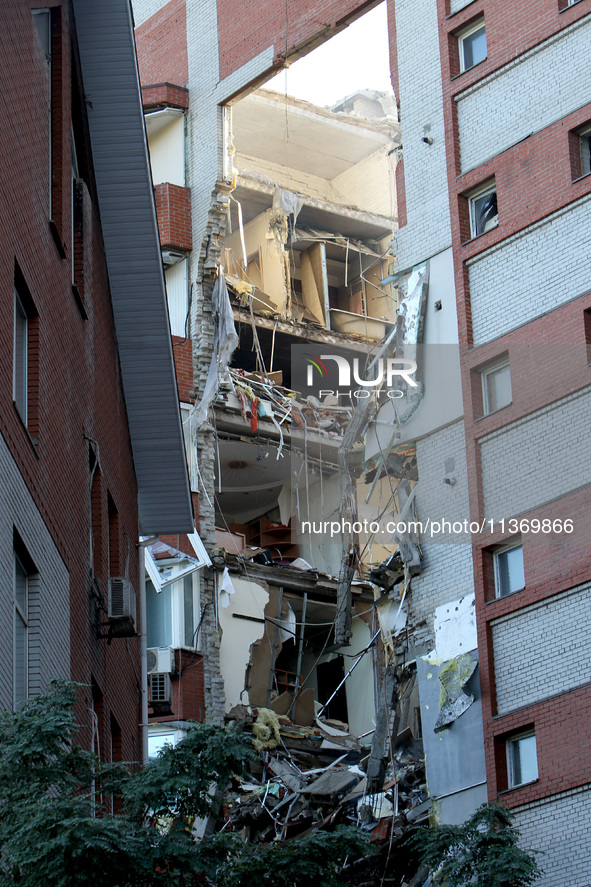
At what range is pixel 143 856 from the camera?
9430 millimetres

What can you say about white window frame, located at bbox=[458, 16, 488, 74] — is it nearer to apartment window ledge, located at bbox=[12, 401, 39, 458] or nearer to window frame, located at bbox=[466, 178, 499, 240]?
window frame, located at bbox=[466, 178, 499, 240]

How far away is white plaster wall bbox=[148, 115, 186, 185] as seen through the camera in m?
39.5

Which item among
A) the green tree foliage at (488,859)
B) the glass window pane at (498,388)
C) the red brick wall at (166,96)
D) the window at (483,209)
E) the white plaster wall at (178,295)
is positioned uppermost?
the red brick wall at (166,96)

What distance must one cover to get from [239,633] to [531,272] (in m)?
13.5

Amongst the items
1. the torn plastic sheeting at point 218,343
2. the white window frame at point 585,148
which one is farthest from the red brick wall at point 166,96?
the white window frame at point 585,148

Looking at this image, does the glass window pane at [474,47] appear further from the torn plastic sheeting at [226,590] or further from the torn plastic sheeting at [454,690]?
the torn plastic sheeting at [226,590]

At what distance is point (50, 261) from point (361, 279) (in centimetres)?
3618

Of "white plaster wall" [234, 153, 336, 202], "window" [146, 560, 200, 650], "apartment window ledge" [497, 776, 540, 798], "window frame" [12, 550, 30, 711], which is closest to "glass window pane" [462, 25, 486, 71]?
"window" [146, 560, 200, 650]

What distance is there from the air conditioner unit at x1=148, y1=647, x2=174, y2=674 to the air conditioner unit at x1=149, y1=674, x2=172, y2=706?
2.39ft

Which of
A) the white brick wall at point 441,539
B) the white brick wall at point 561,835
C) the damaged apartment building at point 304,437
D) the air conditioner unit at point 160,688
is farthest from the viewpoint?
the air conditioner unit at point 160,688

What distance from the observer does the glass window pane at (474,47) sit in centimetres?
2973

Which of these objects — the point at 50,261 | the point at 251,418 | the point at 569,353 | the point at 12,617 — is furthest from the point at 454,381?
the point at 12,617

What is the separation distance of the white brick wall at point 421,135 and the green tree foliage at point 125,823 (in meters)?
21.0

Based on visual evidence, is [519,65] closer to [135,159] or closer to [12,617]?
[135,159]
